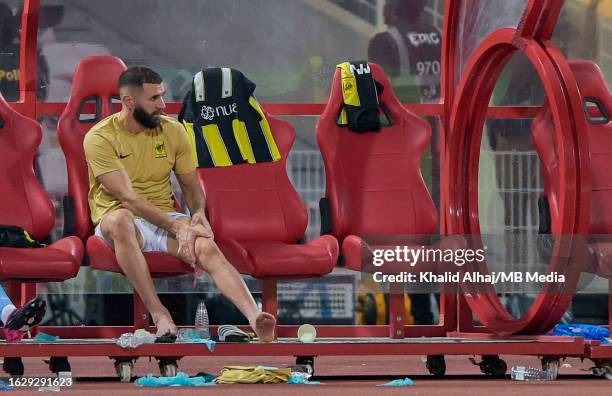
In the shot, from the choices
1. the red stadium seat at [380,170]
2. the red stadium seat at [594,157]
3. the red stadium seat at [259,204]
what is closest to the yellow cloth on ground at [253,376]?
the red stadium seat at [259,204]

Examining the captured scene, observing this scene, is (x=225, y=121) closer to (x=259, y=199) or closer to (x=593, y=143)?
(x=259, y=199)

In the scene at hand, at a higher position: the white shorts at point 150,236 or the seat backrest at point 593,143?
the seat backrest at point 593,143

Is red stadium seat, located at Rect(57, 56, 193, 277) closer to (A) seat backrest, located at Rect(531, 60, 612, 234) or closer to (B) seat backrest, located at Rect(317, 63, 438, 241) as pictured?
(B) seat backrest, located at Rect(317, 63, 438, 241)

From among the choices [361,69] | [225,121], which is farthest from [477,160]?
[225,121]

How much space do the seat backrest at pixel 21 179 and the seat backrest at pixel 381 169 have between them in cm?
144

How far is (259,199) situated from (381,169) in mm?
683

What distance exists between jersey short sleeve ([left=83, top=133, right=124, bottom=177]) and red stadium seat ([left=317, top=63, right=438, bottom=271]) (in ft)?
3.99

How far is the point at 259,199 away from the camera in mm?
7926

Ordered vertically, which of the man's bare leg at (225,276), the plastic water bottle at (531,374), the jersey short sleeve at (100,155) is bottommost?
→ the plastic water bottle at (531,374)

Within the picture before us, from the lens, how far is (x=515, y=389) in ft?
20.4

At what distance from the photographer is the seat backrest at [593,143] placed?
26.1ft

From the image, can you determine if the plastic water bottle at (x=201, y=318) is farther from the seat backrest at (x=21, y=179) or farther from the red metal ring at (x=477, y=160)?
the red metal ring at (x=477, y=160)

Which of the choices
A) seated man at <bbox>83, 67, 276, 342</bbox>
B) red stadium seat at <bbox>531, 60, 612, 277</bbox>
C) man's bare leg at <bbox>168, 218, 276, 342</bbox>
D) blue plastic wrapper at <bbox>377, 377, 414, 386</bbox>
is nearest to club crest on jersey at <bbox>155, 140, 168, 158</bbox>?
seated man at <bbox>83, 67, 276, 342</bbox>

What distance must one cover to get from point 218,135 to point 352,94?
721 mm
